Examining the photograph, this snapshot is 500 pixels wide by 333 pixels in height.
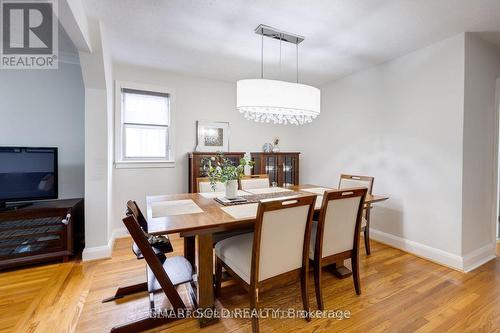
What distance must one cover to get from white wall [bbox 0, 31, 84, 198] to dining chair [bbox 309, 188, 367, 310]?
313 cm

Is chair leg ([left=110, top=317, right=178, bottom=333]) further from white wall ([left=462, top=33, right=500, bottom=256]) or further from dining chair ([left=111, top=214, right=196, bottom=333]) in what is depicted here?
white wall ([left=462, top=33, right=500, bottom=256])

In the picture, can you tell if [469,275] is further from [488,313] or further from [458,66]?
[458,66]

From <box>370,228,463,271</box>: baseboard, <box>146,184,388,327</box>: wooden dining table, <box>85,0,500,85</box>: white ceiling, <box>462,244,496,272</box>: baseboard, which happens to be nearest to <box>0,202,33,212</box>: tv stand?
<box>146,184,388,327</box>: wooden dining table

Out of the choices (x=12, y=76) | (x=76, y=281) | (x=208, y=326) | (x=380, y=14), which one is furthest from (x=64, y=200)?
(x=380, y=14)

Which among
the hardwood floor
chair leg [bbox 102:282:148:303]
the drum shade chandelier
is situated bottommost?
the hardwood floor

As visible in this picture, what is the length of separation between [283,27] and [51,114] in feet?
10.1

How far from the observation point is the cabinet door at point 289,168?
4.23 m

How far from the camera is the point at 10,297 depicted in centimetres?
197

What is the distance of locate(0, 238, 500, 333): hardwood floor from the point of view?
1.67m

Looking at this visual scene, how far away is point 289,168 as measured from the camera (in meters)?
4.31

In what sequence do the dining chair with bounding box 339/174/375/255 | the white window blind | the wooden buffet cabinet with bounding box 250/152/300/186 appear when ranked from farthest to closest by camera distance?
the wooden buffet cabinet with bounding box 250/152/300/186
the white window blind
the dining chair with bounding box 339/174/375/255

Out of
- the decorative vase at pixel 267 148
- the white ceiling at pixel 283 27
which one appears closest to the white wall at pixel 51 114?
the white ceiling at pixel 283 27

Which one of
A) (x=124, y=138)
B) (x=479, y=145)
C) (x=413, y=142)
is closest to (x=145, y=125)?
(x=124, y=138)

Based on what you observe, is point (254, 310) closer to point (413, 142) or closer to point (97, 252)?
point (97, 252)
